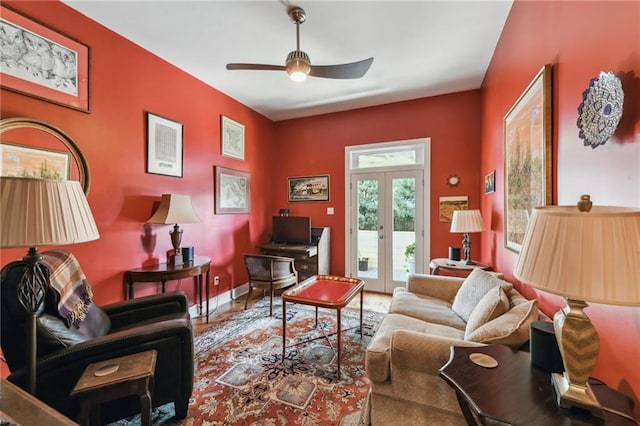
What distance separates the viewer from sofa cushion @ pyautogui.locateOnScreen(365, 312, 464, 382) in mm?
1462

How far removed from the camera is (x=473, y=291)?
2107 mm

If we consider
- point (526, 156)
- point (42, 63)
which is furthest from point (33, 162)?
point (526, 156)

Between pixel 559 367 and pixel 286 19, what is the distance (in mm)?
2921

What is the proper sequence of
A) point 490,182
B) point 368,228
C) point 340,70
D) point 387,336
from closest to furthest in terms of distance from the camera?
point 387,336 → point 340,70 → point 490,182 → point 368,228

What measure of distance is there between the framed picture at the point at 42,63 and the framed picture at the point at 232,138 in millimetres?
1682

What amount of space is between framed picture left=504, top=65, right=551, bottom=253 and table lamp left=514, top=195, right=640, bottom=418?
35.3 inches

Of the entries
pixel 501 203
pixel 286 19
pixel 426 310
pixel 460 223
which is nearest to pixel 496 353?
pixel 426 310

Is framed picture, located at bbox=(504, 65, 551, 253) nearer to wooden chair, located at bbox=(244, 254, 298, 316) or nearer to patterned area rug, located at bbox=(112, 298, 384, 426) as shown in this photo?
patterned area rug, located at bbox=(112, 298, 384, 426)

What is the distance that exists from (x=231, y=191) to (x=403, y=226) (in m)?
2.74

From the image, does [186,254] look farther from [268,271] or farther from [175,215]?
[268,271]

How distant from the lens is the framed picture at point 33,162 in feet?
6.02

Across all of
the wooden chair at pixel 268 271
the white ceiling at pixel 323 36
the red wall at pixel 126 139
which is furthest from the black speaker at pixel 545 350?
the red wall at pixel 126 139

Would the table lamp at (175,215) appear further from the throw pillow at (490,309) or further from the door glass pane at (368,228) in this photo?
the throw pillow at (490,309)

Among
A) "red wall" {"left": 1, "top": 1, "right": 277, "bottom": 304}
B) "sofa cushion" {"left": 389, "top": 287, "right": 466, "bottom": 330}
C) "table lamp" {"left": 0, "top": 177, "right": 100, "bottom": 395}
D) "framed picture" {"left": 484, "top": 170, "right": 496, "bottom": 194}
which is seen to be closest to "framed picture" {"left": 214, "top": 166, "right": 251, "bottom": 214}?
"red wall" {"left": 1, "top": 1, "right": 277, "bottom": 304}
